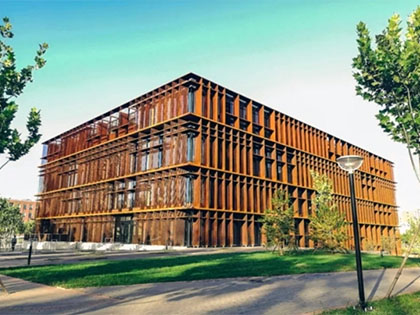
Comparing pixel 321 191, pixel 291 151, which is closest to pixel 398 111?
pixel 321 191

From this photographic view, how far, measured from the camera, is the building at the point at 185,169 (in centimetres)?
3622

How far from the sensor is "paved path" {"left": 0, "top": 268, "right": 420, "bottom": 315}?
7910mm

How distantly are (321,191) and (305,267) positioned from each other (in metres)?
17.4

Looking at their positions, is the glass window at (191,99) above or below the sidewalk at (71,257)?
above

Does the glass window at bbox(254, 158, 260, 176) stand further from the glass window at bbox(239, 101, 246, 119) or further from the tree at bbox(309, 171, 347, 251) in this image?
the tree at bbox(309, 171, 347, 251)

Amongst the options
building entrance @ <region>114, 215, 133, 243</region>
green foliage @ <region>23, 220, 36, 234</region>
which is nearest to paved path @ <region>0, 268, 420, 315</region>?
building entrance @ <region>114, 215, 133, 243</region>

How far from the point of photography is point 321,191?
32.0 m

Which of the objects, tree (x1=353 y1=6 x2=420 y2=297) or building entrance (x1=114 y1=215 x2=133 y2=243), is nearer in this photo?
tree (x1=353 y1=6 x2=420 y2=297)

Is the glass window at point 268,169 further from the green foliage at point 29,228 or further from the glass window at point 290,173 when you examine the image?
the green foliage at point 29,228

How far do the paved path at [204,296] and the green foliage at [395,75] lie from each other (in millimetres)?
4417

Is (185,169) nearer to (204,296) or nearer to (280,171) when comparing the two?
(280,171)

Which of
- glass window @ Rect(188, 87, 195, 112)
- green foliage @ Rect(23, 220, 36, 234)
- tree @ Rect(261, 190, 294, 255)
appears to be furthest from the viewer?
green foliage @ Rect(23, 220, 36, 234)

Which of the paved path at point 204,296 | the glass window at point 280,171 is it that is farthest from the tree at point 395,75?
the glass window at point 280,171

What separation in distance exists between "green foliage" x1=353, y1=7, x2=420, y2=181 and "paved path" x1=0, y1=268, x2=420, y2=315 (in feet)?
14.5
